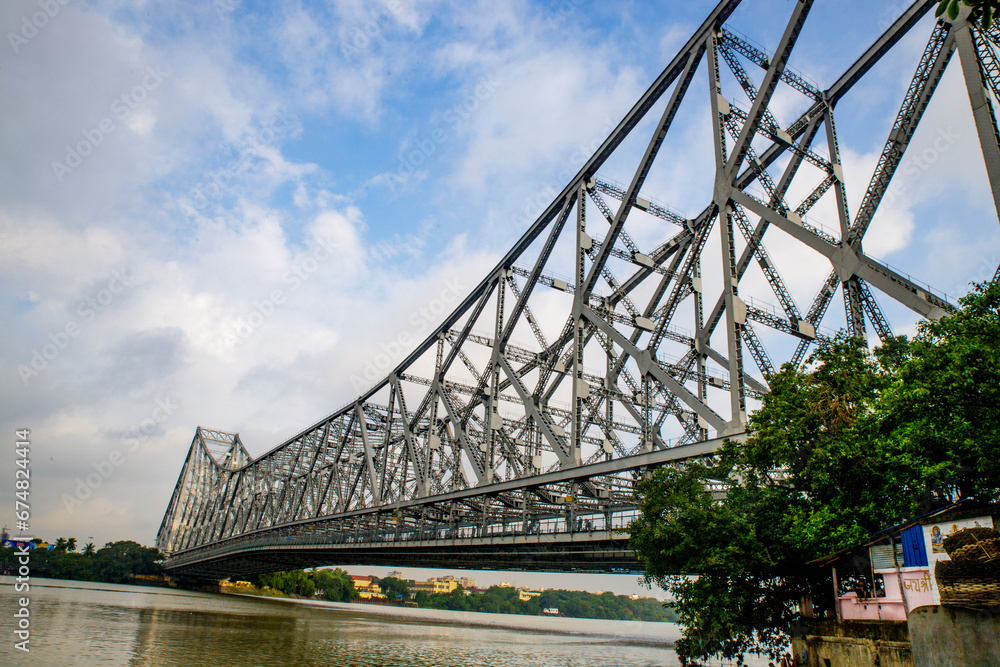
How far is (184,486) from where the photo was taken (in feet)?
562

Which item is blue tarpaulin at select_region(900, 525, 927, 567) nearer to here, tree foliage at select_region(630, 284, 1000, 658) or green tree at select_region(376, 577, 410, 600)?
tree foliage at select_region(630, 284, 1000, 658)

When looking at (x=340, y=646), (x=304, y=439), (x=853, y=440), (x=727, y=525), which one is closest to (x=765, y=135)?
(x=853, y=440)

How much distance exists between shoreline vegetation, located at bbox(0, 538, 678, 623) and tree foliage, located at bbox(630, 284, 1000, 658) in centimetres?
7716

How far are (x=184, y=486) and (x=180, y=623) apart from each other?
464 feet

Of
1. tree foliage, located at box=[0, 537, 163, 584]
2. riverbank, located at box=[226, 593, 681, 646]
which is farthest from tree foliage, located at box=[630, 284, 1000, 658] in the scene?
tree foliage, located at box=[0, 537, 163, 584]

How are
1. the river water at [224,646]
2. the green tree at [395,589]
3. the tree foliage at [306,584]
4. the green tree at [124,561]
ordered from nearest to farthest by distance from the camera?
the river water at [224,646]
the green tree at [124,561]
the tree foliage at [306,584]
the green tree at [395,589]

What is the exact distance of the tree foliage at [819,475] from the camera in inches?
617

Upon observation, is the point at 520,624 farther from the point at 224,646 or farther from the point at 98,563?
the point at 98,563

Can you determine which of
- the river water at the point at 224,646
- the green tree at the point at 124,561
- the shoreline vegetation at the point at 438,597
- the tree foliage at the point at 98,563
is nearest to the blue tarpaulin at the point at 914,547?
the river water at the point at 224,646

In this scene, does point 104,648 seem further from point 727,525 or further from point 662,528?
point 727,525

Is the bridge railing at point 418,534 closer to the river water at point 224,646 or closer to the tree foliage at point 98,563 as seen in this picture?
the river water at point 224,646

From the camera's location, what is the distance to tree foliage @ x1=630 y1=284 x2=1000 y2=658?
15672 millimetres

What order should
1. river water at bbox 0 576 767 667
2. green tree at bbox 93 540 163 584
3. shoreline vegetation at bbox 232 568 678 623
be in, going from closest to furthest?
river water at bbox 0 576 767 667, green tree at bbox 93 540 163 584, shoreline vegetation at bbox 232 568 678 623

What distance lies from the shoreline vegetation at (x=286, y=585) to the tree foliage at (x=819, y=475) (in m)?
77.2
